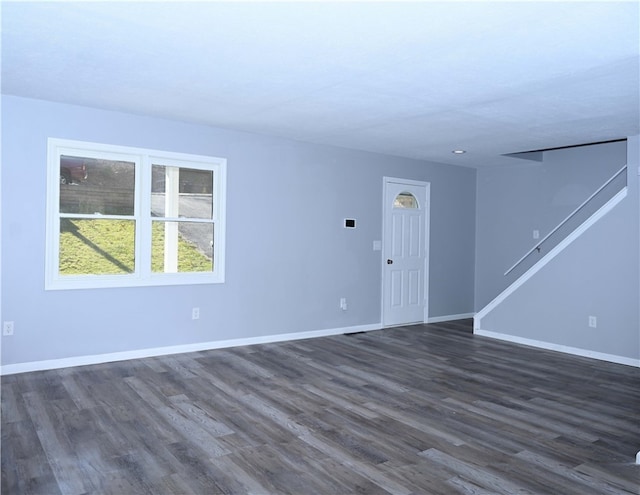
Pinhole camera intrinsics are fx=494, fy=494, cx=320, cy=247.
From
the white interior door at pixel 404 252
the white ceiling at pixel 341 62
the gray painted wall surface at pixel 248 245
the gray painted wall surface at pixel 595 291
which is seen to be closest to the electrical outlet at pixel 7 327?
the gray painted wall surface at pixel 248 245

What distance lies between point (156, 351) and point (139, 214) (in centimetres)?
141

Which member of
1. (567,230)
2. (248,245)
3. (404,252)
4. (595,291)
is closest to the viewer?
(595,291)

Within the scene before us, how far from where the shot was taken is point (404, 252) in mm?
7184

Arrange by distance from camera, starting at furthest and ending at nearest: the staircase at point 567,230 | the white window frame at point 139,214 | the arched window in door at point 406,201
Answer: the arched window in door at point 406,201 < the staircase at point 567,230 < the white window frame at point 139,214

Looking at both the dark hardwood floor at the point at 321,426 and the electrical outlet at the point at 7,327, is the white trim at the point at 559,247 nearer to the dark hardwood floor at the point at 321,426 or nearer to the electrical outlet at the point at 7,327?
the dark hardwood floor at the point at 321,426

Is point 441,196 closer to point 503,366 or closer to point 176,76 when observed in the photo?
point 503,366

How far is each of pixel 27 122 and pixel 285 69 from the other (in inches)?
100

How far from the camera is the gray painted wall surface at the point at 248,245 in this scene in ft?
14.4

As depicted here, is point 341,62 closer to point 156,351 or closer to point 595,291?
point 156,351

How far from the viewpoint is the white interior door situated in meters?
6.98

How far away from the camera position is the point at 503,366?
503 centimetres

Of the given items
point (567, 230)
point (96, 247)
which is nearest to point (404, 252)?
point (567, 230)

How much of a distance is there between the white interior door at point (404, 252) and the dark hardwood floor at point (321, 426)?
187cm

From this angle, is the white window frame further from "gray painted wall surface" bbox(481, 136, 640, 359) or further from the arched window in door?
"gray painted wall surface" bbox(481, 136, 640, 359)
